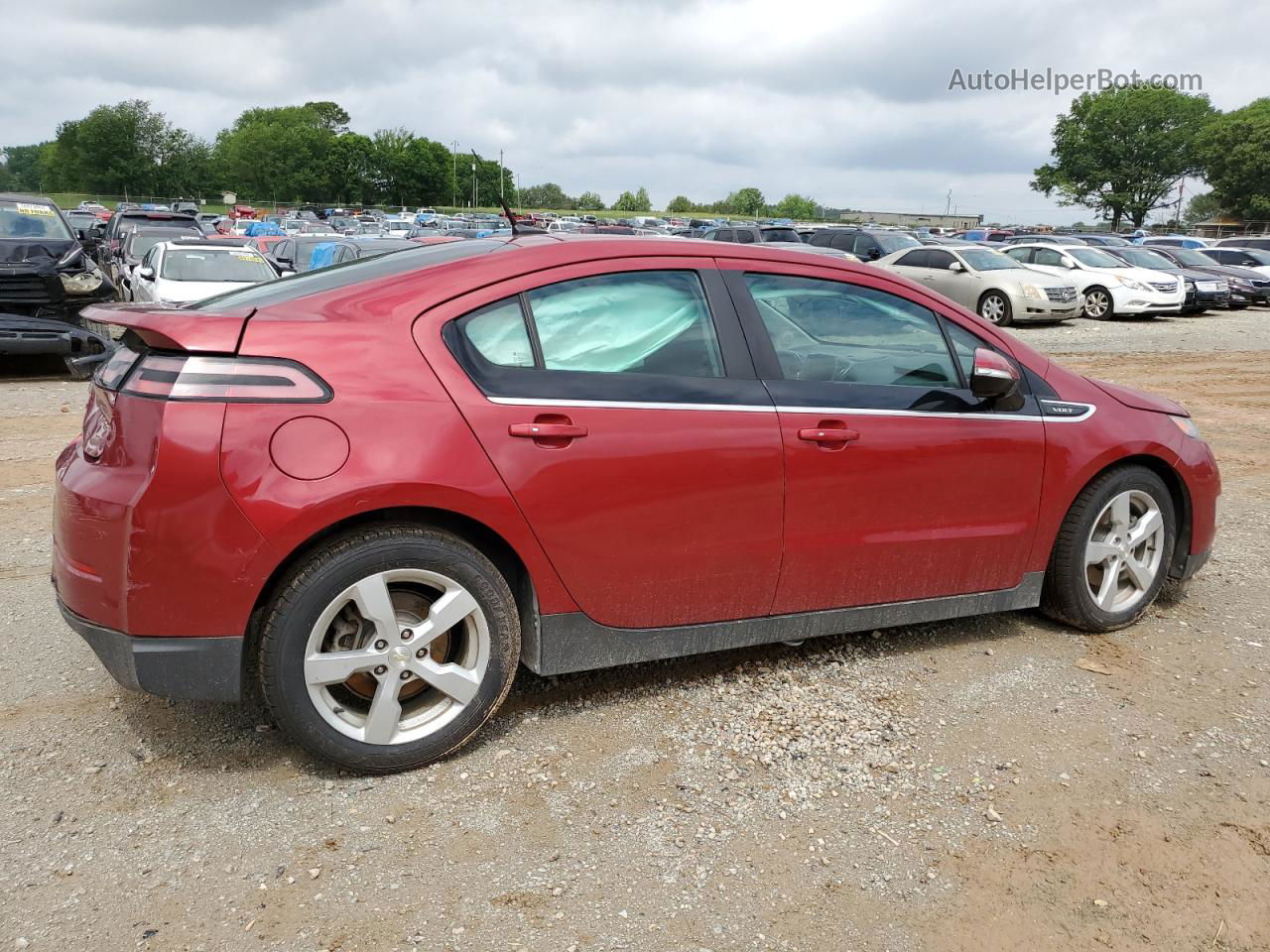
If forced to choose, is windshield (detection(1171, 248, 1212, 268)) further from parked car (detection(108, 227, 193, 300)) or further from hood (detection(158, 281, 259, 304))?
parked car (detection(108, 227, 193, 300))

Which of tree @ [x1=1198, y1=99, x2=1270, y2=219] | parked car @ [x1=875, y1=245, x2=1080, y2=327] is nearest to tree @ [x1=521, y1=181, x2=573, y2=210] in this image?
tree @ [x1=1198, y1=99, x2=1270, y2=219]

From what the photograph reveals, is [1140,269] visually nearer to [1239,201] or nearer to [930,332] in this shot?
[930,332]

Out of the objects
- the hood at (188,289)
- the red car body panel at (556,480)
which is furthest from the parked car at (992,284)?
the red car body panel at (556,480)

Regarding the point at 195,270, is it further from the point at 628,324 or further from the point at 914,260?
the point at 914,260

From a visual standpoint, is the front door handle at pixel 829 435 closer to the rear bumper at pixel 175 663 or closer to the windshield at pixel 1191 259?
the rear bumper at pixel 175 663

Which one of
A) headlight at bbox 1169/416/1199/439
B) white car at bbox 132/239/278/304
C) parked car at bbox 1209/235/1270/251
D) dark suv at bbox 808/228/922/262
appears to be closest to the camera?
headlight at bbox 1169/416/1199/439

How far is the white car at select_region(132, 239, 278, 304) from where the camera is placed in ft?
42.8

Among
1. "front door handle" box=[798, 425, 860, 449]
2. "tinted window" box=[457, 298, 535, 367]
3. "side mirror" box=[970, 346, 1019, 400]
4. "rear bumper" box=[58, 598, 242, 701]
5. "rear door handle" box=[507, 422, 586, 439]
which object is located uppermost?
"tinted window" box=[457, 298, 535, 367]

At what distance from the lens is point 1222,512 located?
6.56m

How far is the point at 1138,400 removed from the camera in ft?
14.5

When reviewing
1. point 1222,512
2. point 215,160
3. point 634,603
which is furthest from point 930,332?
point 215,160

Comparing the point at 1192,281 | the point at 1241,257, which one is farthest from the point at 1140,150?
the point at 1192,281

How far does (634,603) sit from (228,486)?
52.9 inches

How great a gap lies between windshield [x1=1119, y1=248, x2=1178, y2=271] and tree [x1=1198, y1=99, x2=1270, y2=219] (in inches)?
2331
